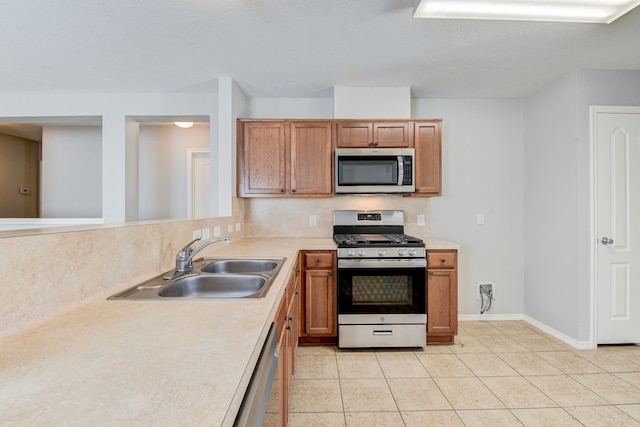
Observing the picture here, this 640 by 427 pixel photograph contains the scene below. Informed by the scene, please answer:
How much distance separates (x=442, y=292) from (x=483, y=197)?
1291 millimetres

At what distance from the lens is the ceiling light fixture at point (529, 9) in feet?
5.59

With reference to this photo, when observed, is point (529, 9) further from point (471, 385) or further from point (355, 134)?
point (471, 385)

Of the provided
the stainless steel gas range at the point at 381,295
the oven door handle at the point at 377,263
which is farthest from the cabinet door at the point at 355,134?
the oven door handle at the point at 377,263

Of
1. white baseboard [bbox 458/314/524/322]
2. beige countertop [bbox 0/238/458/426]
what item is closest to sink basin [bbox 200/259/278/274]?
beige countertop [bbox 0/238/458/426]

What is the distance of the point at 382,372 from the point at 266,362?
1698 millimetres

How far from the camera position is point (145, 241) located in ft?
4.64

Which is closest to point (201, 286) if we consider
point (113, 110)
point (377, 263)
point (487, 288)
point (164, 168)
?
point (377, 263)

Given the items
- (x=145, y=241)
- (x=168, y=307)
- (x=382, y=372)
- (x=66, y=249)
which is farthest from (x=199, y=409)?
(x=382, y=372)

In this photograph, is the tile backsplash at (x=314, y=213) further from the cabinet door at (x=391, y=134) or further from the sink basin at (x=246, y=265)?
the sink basin at (x=246, y=265)

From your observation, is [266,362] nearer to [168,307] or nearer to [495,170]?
[168,307]

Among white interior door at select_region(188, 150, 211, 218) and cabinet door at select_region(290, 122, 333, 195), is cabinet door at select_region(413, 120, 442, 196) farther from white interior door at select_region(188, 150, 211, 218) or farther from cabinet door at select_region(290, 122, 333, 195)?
white interior door at select_region(188, 150, 211, 218)

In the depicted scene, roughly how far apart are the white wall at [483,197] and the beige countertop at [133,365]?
2830mm

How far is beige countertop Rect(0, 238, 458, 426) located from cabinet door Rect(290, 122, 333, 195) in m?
1.97

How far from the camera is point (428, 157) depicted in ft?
9.60
